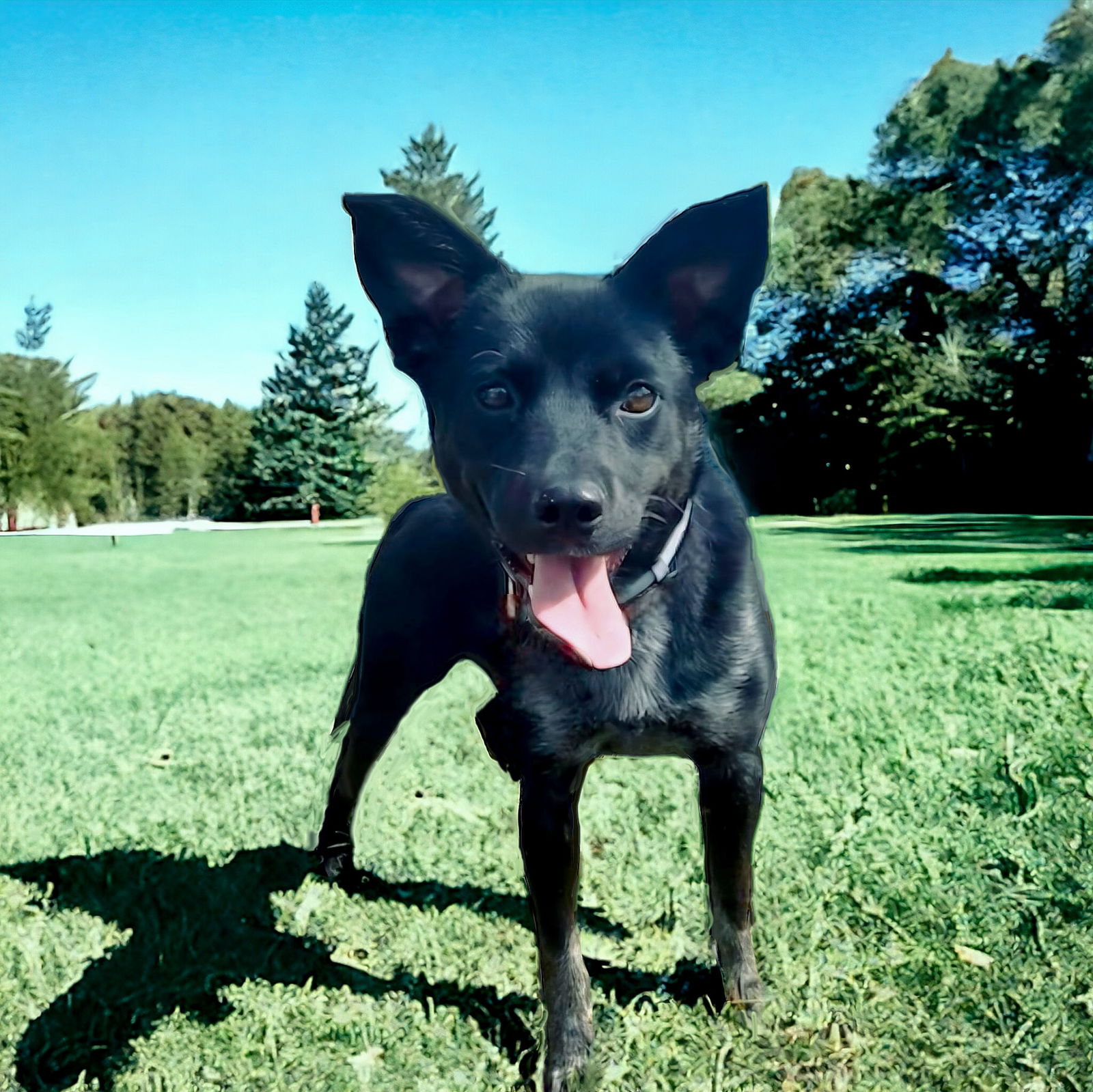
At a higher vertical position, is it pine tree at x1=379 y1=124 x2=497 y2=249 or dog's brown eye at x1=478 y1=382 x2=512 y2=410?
pine tree at x1=379 y1=124 x2=497 y2=249

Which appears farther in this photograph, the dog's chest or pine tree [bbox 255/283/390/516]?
pine tree [bbox 255/283/390/516]

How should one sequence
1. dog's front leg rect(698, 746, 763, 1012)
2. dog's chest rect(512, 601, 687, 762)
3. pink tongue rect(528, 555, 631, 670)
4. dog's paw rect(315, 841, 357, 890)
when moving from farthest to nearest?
1. dog's paw rect(315, 841, 357, 890)
2. dog's front leg rect(698, 746, 763, 1012)
3. dog's chest rect(512, 601, 687, 762)
4. pink tongue rect(528, 555, 631, 670)

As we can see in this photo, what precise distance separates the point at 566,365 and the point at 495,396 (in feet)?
0.40

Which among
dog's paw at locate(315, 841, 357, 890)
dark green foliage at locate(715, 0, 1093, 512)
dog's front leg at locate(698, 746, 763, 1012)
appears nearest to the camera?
dog's front leg at locate(698, 746, 763, 1012)

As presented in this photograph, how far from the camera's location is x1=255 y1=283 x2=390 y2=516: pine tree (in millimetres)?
2850

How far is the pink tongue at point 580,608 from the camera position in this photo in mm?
1483

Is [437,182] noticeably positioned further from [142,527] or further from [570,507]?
[142,527]

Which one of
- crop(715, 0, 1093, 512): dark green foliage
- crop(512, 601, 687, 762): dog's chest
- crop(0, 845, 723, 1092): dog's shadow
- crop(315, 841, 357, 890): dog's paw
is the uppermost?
crop(715, 0, 1093, 512): dark green foliage

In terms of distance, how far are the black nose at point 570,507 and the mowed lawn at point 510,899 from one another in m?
0.84

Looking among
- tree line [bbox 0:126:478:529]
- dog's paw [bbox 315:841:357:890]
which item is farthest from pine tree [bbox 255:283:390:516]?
dog's paw [bbox 315:841:357:890]

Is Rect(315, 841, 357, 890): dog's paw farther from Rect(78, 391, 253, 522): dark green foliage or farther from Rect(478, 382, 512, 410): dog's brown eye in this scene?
Rect(78, 391, 253, 522): dark green foliage

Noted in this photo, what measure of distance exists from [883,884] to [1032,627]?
14.9ft

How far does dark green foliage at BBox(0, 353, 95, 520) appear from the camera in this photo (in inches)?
295

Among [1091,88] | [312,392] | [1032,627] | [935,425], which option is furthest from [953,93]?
[312,392]
